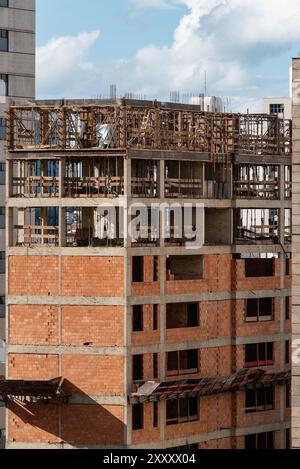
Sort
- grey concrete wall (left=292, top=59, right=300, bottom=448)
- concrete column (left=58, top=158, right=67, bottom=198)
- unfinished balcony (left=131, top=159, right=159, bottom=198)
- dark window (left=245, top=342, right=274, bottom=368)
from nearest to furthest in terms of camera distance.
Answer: grey concrete wall (left=292, top=59, right=300, bottom=448)
concrete column (left=58, top=158, right=67, bottom=198)
unfinished balcony (left=131, top=159, right=159, bottom=198)
dark window (left=245, top=342, right=274, bottom=368)

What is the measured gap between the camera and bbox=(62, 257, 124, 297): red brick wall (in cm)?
7562

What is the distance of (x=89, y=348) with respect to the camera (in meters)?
75.6

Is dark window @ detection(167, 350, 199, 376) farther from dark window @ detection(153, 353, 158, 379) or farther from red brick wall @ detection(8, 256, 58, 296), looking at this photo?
red brick wall @ detection(8, 256, 58, 296)

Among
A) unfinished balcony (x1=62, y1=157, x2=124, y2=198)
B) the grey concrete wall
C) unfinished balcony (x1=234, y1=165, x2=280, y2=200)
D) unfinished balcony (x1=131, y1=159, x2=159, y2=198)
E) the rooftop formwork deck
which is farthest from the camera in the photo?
unfinished balcony (x1=234, y1=165, x2=280, y2=200)

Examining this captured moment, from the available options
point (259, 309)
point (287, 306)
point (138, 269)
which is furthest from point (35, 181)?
point (287, 306)

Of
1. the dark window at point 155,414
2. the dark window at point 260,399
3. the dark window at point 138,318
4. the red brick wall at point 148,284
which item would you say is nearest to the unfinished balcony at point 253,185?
the red brick wall at point 148,284

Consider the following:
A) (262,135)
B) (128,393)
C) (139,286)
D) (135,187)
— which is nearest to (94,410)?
Answer: (128,393)

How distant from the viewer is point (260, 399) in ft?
270

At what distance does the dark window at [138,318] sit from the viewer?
7631cm

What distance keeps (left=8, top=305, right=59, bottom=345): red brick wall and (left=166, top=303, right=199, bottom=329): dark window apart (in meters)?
6.20

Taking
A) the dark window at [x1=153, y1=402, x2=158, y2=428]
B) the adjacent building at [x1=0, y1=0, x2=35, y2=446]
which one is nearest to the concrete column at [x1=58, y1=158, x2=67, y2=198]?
the dark window at [x1=153, y1=402, x2=158, y2=428]

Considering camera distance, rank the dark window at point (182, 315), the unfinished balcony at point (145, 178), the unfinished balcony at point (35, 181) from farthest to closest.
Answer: the dark window at point (182, 315) → the unfinished balcony at point (35, 181) → the unfinished balcony at point (145, 178)

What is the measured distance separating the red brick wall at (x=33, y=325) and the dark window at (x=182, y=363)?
613 cm

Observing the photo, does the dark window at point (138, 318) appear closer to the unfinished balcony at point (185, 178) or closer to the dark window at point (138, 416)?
the dark window at point (138, 416)
